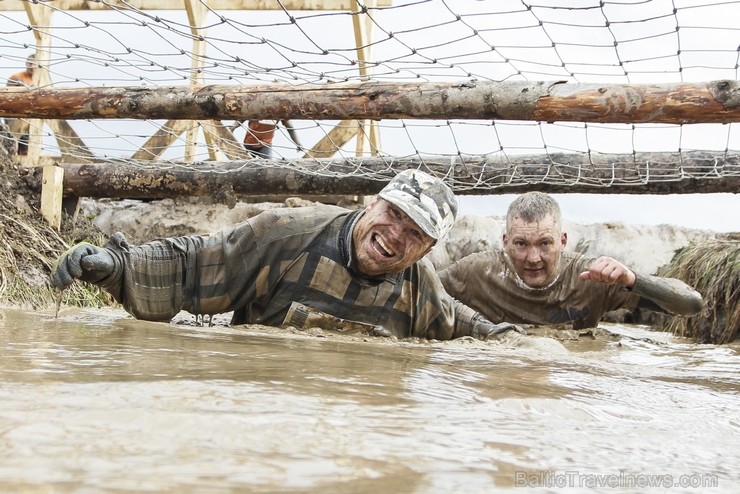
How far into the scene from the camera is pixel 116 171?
260 inches

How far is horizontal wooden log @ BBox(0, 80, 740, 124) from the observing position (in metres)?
3.58

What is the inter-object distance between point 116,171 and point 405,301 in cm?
361

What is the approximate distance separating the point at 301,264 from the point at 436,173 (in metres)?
2.55

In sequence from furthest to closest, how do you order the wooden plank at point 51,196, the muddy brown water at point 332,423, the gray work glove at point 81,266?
1. the wooden plank at point 51,196
2. the gray work glove at point 81,266
3. the muddy brown water at point 332,423

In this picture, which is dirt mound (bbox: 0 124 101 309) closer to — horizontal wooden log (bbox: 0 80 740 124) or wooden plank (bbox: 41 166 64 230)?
wooden plank (bbox: 41 166 64 230)

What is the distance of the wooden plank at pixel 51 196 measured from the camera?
6.40 m

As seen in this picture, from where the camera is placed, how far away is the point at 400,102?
3.91 metres

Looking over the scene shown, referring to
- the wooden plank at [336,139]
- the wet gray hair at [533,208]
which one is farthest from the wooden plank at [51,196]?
the wet gray hair at [533,208]

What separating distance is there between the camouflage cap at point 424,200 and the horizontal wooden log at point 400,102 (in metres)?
0.40

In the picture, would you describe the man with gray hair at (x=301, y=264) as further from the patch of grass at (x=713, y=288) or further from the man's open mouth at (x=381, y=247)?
the patch of grass at (x=713, y=288)

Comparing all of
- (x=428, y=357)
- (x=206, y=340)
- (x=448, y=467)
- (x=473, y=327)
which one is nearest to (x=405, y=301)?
(x=473, y=327)

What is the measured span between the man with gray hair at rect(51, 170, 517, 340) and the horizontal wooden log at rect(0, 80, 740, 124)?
436mm

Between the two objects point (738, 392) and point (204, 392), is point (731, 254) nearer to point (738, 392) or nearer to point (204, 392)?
point (738, 392)

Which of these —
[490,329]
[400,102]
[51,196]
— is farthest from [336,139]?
[490,329]
